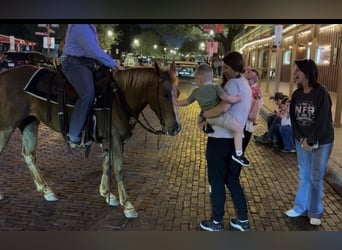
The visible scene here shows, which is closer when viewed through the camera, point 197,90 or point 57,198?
point 197,90

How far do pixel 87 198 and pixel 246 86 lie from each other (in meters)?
2.54

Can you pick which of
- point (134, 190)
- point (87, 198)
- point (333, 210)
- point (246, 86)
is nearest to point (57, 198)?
point (87, 198)

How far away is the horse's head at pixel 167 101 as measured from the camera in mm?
3836

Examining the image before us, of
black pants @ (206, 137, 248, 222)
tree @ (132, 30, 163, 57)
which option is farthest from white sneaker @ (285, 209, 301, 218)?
tree @ (132, 30, 163, 57)

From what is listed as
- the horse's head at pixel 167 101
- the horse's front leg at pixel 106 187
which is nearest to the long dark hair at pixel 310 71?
the horse's head at pixel 167 101

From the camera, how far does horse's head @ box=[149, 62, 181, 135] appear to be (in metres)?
3.84

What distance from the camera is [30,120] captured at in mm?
4973

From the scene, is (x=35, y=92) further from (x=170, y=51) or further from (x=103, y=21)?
(x=170, y=51)

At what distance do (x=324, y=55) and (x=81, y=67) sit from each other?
17.6m

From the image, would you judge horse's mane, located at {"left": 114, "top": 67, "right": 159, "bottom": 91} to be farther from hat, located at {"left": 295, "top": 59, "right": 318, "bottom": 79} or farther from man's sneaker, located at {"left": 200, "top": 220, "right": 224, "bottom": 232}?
man's sneaker, located at {"left": 200, "top": 220, "right": 224, "bottom": 232}

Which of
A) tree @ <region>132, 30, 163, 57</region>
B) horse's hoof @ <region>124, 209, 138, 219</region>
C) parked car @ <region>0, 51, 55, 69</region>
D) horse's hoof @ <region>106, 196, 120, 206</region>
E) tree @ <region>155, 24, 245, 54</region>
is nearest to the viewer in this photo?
tree @ <region>155, 24, 245, 54</region>

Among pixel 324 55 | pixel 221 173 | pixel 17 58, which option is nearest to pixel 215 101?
pixel 221 173

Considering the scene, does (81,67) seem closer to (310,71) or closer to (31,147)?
(31,147)

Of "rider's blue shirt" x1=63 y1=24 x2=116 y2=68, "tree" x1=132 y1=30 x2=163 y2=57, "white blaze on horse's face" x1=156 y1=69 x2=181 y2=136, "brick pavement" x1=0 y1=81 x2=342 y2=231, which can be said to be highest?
"tree" x1=132 y1=30 x2=163 y2=57
